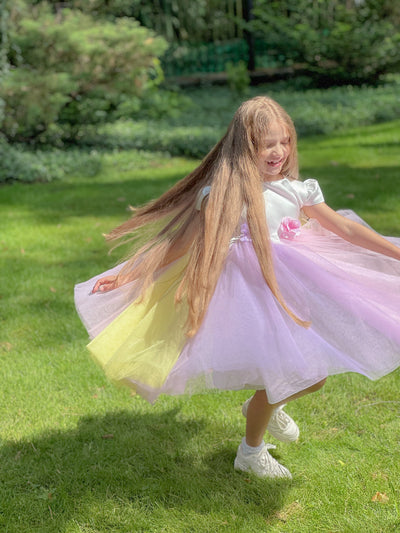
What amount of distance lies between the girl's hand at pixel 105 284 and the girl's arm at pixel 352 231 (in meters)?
0.94

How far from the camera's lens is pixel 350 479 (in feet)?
9.12

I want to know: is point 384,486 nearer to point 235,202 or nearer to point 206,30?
point 235,202

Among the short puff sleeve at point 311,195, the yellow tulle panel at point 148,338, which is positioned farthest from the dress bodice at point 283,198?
the yellow tulle panel at point 148,338

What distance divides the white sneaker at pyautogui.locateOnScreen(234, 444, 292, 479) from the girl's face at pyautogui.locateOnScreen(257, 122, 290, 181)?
1.27 m

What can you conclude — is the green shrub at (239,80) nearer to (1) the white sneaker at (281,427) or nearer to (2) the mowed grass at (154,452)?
(2) the mowed grass at (154,452)

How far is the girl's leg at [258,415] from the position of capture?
2.64 metres

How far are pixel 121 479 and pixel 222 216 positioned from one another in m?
1.34

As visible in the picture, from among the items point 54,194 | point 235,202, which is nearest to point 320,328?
point 235,202

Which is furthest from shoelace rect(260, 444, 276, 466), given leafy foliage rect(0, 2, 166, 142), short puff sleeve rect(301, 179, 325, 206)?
leafy foliage rect(0, 2, 166, 142)

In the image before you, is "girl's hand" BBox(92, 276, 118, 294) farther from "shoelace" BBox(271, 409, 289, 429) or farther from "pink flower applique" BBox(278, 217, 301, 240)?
"shoelace" BBox(271, 409, 289, 429)

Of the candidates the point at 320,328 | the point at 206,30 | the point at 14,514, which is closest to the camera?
the point at 320,328

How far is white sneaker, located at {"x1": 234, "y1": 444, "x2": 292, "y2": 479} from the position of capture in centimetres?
278

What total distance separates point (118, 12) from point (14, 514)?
48.6 ft

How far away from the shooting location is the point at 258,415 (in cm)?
268
